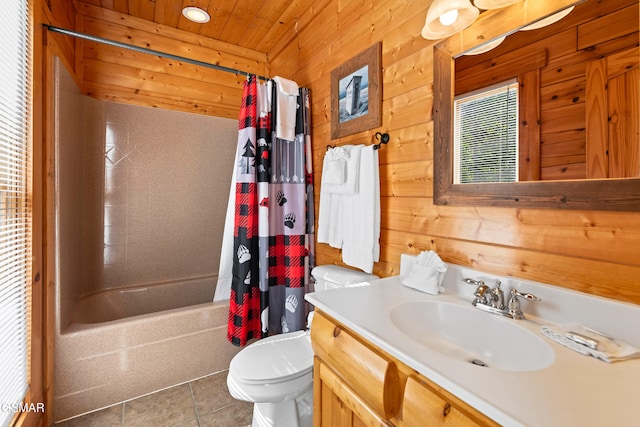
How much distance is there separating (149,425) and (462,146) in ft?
6.76

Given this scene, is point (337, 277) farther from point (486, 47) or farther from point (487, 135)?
point (486, 47)

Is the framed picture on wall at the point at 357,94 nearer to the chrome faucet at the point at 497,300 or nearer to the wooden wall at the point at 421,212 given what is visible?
the wooden wall at the point at 421,212

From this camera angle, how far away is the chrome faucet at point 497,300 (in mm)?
883

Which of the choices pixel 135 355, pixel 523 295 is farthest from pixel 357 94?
pixel 135 355

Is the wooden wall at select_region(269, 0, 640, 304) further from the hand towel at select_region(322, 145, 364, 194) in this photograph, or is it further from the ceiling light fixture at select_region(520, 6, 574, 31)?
the ceiling light fixture at select_region(520, 6, 574, 31)

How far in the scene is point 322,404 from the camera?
0.98 meters

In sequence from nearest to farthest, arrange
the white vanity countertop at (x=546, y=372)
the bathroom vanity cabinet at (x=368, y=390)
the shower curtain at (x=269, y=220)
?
the white vanity countertop at (x=546, y=372) < the bathroom vanity cabinet at (x=368, y=390) < the shower curtain at (x=269, y=220)

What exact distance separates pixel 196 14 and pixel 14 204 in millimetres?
1900

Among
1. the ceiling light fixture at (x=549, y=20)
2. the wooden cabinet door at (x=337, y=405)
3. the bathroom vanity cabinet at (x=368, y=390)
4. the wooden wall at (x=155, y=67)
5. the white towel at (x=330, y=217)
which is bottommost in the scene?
the wooden cabinet door at (x=337, y=405)

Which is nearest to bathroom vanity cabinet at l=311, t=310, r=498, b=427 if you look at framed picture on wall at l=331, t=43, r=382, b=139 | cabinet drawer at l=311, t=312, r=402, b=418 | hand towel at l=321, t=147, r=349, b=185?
cabinet drawer at l=311, t=312, r=402, b=418

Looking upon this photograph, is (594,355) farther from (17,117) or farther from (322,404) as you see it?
(17,117)

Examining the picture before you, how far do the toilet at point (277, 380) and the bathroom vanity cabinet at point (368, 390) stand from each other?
0.84 feet

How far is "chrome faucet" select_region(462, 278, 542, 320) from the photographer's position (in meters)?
0.88

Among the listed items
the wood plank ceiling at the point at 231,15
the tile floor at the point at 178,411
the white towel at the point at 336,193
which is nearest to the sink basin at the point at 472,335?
the white towel at the point at 336,193
